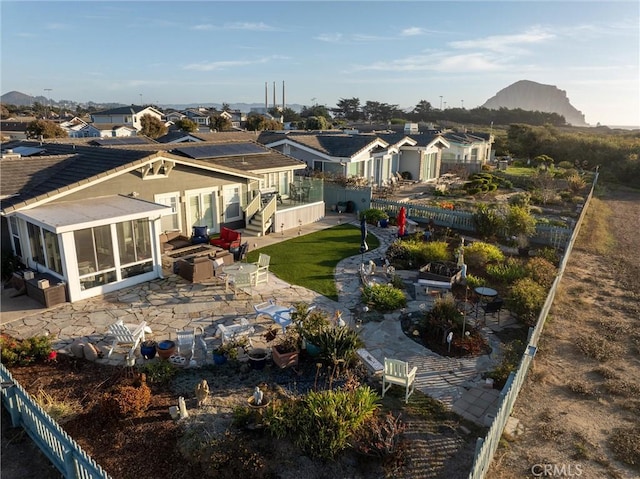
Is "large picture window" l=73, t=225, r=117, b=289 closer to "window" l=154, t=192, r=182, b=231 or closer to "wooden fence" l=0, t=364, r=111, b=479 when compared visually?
"window" l=154, t=192, r=182, b=231

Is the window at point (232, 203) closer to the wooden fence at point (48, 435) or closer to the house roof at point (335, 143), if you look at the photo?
the house roof at point (335, 143)

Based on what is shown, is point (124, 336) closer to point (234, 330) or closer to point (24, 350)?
point (24, 350)

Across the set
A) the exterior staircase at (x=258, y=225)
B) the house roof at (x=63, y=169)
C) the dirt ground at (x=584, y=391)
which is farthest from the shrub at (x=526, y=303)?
the house roof at (x=63, y=169)

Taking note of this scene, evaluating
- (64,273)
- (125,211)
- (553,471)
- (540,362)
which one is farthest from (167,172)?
(553,471)

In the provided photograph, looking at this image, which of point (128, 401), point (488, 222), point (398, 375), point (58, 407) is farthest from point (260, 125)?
point (128, 401)

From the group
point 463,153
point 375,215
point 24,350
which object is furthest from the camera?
point 463,153

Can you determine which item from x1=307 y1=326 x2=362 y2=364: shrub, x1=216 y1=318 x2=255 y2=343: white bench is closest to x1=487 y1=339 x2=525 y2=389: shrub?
x1=307 y1=326 x2=362 y2=364: shrub

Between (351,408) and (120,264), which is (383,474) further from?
(120,264)

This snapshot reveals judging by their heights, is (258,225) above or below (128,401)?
below
